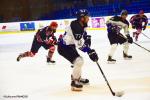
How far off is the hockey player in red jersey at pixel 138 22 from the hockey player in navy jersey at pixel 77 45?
39 cm

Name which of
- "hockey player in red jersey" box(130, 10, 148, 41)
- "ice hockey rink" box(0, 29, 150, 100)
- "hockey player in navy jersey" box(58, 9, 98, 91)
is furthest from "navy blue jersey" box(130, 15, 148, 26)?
"hockey player in navy jersey" box(58, 9, 98, 91)

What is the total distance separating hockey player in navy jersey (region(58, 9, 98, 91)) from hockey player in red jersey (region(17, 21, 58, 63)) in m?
0.23

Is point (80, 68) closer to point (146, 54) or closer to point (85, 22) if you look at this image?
point (85, 22)

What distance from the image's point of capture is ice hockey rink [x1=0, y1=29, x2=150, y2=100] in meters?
2.70

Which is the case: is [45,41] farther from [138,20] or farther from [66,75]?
[138,20]

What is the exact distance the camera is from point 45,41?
3.49 meters

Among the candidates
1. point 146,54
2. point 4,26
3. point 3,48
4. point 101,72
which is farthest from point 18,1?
point 146,54

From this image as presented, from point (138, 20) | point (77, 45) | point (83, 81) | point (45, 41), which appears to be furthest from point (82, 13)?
point (45, 41)

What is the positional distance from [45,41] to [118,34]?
20.5 inches

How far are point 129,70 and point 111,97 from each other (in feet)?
1.14

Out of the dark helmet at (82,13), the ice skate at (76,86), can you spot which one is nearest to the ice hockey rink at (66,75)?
the ice skate at (76,86)

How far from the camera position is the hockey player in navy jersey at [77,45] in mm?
2705

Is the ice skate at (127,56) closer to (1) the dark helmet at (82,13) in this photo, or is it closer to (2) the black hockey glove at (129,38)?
(2) the black hockey glove at (129,38)

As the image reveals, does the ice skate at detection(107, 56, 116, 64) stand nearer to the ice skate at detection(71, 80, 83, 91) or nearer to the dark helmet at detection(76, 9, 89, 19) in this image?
the ice skate at detection(71, 80, 83, 91)
